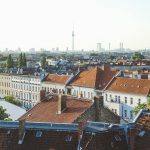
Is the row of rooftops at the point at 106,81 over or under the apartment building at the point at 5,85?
over

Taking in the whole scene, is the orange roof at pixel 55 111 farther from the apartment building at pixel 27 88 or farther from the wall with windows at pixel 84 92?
the apartment building at pixel 27 88

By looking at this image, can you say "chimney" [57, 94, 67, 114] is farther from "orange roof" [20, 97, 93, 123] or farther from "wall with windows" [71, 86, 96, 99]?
"wall with windows" [71, 86, 96, 99]

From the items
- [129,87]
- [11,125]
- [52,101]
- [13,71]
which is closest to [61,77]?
[129,87]

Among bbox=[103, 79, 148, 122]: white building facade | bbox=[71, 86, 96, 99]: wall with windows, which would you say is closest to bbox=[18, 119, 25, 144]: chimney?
bbox=[103, 79, 148, 122]: white building facade

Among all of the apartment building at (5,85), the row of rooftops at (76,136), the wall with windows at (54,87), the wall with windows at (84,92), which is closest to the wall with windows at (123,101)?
the wall with windows at (84,92)

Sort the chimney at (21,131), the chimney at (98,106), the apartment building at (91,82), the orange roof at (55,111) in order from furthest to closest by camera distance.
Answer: the apartment building at (91,82)
the orange roof at (55,111)
the chimney at (98,106)
the chimney at (21,131)

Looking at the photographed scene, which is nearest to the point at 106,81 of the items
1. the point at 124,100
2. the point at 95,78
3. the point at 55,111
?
the point at 95,78
